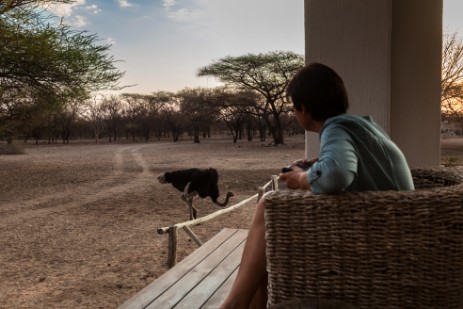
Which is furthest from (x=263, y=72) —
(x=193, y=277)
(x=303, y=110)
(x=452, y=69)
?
(x=303, y=110)

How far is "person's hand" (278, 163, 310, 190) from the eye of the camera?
3.74ft

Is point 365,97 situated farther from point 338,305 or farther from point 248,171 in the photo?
point 248,171

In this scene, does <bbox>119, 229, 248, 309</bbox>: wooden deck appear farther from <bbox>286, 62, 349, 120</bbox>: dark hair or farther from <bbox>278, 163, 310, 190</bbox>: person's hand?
<bbox>286, 62, 349, 120</bbox>: dark hair

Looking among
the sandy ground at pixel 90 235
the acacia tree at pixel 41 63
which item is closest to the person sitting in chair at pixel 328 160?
the sandy ground at pixel 90 235

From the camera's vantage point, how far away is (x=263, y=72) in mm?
25234

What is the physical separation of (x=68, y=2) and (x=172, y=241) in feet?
35.3

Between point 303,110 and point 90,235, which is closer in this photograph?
point 303,110

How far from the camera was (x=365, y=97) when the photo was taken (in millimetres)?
2266

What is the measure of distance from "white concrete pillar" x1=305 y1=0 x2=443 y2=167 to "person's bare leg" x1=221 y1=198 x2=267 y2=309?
4.15 feet

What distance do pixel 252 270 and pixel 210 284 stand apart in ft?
2.64

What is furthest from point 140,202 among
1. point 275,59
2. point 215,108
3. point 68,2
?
point 215,108

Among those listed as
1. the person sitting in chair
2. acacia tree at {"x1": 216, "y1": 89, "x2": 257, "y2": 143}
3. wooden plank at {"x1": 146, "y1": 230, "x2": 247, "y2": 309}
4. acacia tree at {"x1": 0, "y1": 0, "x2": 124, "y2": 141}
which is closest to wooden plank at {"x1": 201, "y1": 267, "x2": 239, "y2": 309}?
wooden plank at {"x1": 146, "y1": 230, "x2": 247, "y2": 309}

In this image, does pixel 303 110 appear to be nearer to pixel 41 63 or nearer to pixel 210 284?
pixel 210 284

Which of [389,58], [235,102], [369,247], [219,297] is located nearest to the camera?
[369,247]
